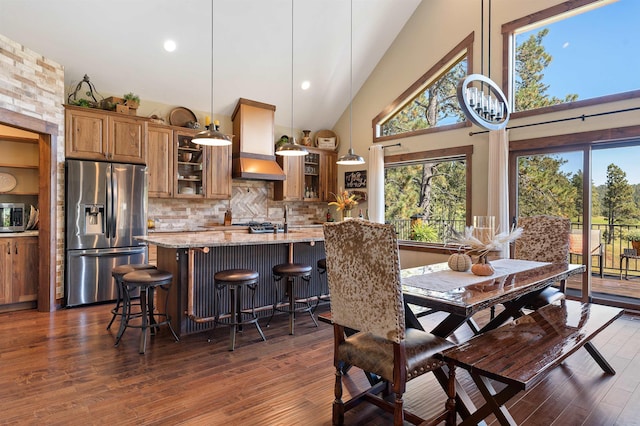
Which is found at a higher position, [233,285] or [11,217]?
[11,217]

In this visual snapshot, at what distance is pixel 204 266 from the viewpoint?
3.66 metres

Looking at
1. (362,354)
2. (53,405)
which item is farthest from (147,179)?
(362,354)

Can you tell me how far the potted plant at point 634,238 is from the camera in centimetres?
444

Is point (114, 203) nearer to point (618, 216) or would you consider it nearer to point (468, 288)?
point (468, 288)

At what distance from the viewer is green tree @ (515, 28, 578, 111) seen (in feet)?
16.4

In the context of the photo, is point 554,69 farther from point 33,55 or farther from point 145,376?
point 33,55

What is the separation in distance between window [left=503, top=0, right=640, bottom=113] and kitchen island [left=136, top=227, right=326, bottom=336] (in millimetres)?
3659

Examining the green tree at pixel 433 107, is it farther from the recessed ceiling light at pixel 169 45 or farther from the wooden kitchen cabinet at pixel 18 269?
the wooden kitchen cabinet at pixel 18 269

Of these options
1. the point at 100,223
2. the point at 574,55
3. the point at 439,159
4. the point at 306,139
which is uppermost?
the point at 574,55

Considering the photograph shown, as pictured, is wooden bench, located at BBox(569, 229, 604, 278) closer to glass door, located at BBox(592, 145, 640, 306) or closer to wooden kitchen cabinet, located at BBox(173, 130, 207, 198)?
glass door, located at BBox(592, 145, 640, 306)

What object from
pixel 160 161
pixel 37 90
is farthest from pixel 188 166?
pixel 37 90

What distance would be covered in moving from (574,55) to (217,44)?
190 inches

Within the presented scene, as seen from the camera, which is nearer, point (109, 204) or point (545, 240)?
point (545, 240)

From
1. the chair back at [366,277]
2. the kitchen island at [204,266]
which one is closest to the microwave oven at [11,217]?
Answer: the kitchen island at [204,266]
